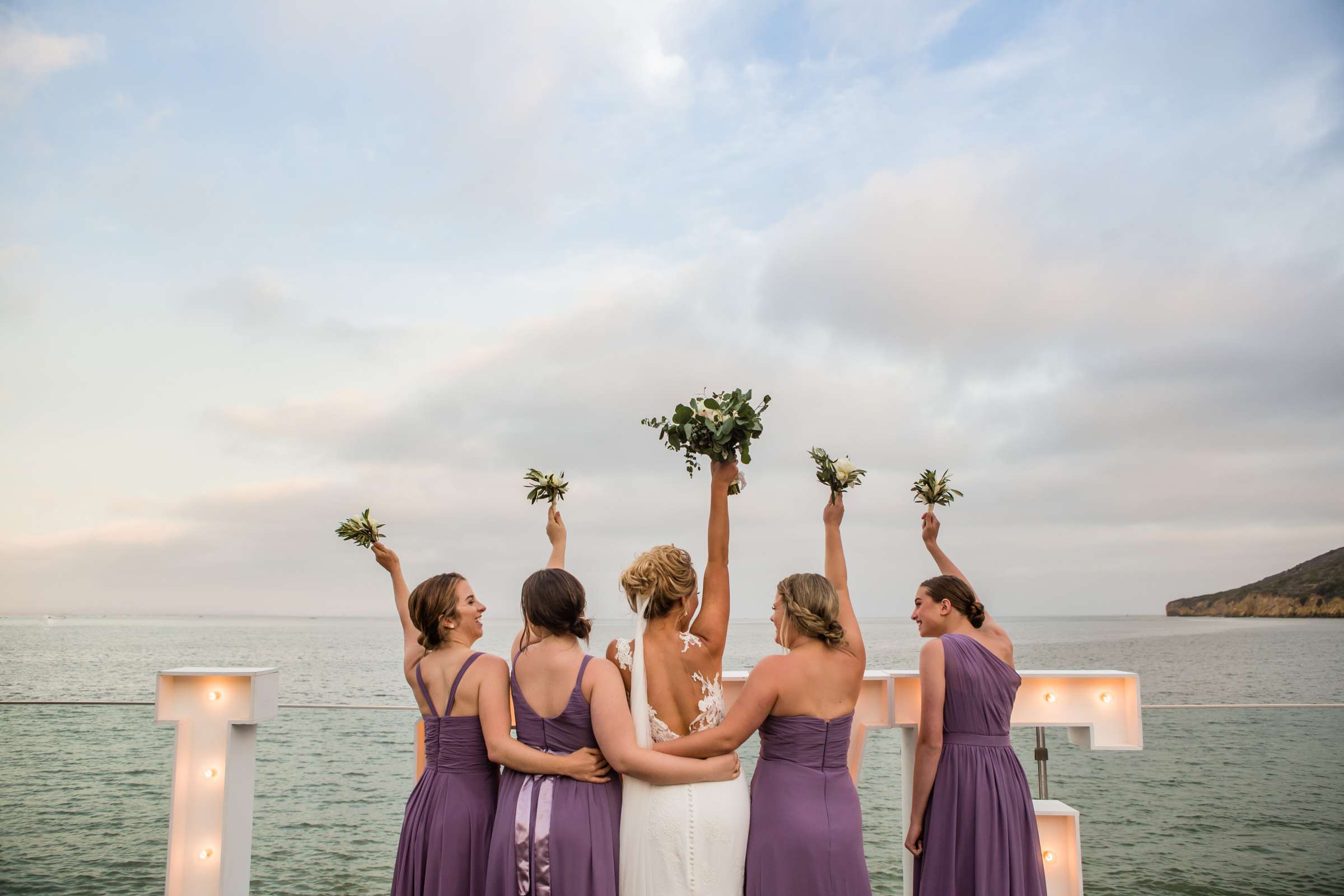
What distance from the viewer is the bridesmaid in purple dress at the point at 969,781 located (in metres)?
2.94

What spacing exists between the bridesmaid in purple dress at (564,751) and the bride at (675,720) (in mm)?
70

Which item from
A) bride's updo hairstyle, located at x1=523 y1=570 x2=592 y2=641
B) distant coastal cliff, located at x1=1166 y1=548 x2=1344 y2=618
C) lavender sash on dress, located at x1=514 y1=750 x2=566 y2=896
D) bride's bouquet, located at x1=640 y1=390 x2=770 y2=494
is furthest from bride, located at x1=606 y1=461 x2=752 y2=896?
distant coastal cliff, located at x1=1166 y1=548 x2=1344 y2=618

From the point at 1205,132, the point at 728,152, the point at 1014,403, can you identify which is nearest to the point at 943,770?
the point at 1205,132

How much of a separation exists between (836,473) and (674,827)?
140 cm

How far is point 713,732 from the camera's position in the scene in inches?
95.4

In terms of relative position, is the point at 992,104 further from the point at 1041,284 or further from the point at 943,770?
the point at 943,770

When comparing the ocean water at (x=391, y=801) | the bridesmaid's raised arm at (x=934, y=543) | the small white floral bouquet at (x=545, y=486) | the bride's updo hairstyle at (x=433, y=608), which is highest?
the small white floral bouquet at (x=545, y=486)

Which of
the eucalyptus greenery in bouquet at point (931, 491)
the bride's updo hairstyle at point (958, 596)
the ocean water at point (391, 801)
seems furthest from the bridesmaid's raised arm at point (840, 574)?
the ocean water at point (391, 801)

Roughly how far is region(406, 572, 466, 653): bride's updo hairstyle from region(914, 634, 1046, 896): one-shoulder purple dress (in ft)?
5.77

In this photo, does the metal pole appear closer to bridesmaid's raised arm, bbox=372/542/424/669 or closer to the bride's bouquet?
the bride's bouquet

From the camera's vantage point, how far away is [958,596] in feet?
10.2

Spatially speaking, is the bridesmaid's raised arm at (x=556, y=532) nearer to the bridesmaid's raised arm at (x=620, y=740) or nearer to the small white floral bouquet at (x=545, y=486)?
the small white floral bouquet at (x=545, y=486)

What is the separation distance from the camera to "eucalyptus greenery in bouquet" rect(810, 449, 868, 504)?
3117mm

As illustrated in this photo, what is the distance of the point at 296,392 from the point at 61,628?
5424cm
